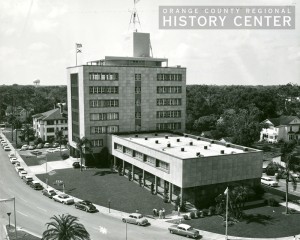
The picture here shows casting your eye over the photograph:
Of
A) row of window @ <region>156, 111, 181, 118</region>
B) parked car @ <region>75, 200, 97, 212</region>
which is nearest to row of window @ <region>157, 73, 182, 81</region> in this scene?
row of window @ <region>156, 111, 181, 118</region>

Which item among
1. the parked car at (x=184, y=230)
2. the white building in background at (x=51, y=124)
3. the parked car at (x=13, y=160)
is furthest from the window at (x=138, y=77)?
the parked car at (x=184, y=230)

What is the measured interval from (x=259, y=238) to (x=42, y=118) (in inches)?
3762

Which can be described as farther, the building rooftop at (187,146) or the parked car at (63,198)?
the building rooftop at (187,146)

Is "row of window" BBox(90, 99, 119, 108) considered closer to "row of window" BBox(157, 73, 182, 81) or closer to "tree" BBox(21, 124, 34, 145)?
"row of window" BBox(157, 73, 182, 81)

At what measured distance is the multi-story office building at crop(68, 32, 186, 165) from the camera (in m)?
89.9

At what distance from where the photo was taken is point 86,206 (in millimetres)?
59094

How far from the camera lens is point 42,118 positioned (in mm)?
125750

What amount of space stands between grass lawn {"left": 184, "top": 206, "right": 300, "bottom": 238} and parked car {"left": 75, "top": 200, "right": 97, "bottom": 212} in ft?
51.9

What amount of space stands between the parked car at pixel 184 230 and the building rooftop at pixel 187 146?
14815 millimetres

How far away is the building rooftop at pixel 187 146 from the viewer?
6656 cm

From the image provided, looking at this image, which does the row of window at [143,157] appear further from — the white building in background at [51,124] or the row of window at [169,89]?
the white building in background at [51,124]

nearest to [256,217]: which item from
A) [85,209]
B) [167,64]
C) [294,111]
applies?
[85,209]

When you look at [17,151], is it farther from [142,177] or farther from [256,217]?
[256,217]

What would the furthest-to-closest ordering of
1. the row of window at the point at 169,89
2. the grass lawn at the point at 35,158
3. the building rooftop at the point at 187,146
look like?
1. the row of window at the point at 169,89
2. the grass lawn at the point at 35,158
3. the building rooftop at the point at 187,146
